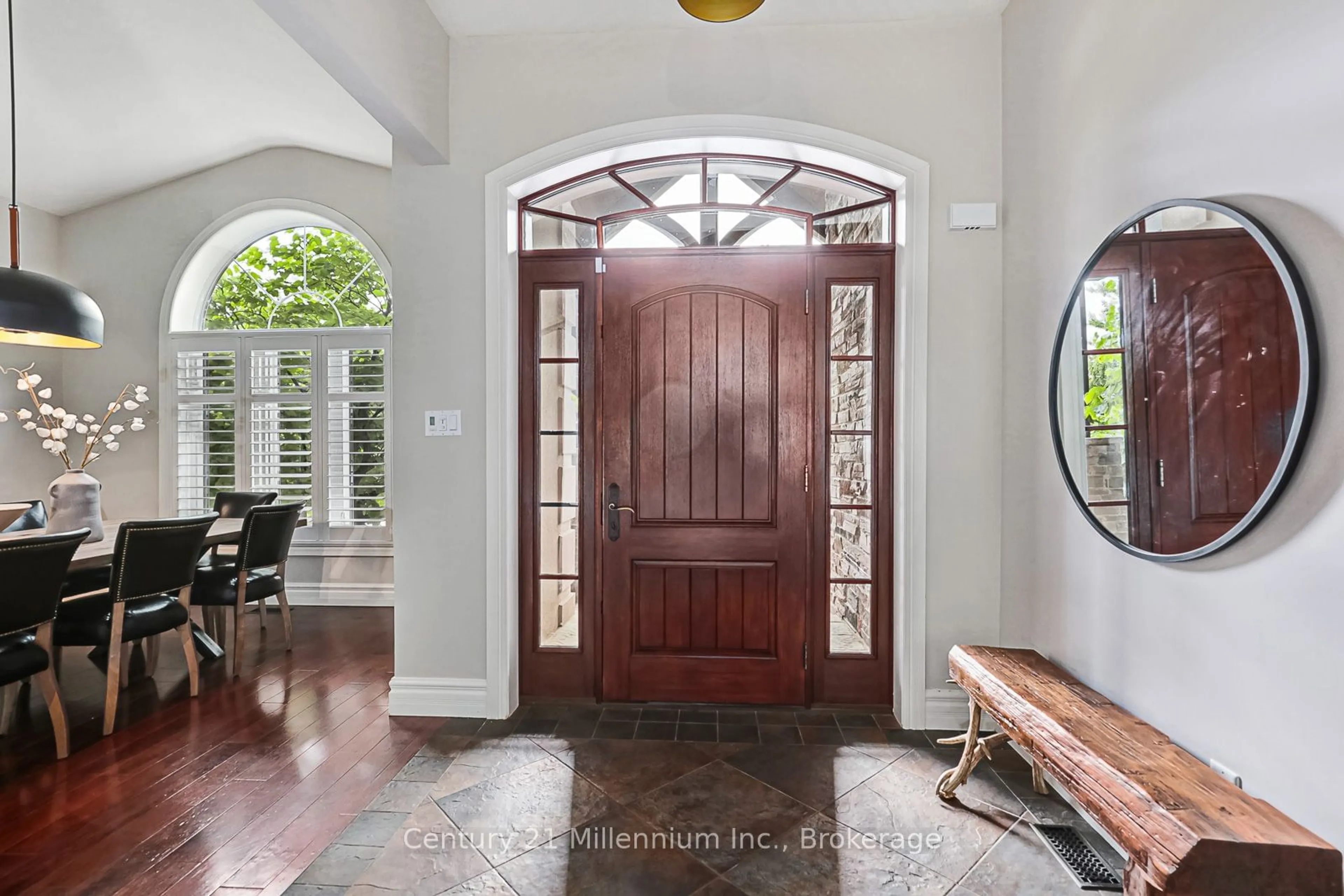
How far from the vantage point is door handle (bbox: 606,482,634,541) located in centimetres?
304

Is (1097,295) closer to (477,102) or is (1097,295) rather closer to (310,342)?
(477,102)

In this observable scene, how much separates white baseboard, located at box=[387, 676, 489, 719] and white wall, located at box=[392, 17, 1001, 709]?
0.04 metres

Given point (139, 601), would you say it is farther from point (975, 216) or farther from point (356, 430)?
point (975, 216)

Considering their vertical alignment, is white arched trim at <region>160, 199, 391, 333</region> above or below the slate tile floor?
above

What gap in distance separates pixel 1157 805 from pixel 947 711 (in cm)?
149

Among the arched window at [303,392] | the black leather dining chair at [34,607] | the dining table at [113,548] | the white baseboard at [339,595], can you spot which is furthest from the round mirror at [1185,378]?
the white baseboard at [339,595]

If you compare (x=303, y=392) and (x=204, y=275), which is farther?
(x=204, y=275)

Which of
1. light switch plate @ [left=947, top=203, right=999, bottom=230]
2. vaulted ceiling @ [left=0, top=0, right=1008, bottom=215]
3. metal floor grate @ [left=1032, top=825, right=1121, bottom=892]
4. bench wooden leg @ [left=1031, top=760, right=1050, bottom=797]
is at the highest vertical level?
vaulted ceiling @ [left=0, top=0, right=1008, bottom=215]

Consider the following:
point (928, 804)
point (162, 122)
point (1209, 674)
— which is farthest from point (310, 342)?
point (1209, 674)

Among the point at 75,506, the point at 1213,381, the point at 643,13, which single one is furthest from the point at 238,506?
the point at 1213,381

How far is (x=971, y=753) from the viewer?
222 centimetres

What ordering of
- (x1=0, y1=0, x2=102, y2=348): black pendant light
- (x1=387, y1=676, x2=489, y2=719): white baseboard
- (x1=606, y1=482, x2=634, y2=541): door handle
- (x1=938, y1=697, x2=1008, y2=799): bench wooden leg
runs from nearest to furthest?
(x1=938, y1=697, x2=1008, y2=799): bench wooden leg < (x1=0, y1=0, x2=102, y2=348): black pendant light < (x1=387, y1=676, x2=489, y2=719): white baseboard < (x1=606, y1=482, x2=634, y2=541): door handle

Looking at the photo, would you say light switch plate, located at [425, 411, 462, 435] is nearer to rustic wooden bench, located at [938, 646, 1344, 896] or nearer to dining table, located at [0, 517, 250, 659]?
dining table, located at [0, 517, 250, 659]

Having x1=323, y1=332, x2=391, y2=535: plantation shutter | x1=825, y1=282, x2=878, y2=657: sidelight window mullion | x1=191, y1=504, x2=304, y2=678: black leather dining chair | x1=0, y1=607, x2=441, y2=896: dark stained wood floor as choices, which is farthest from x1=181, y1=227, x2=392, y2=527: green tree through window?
x1=825, y1=282, x2=878, y2=657: sidelight window mullion
